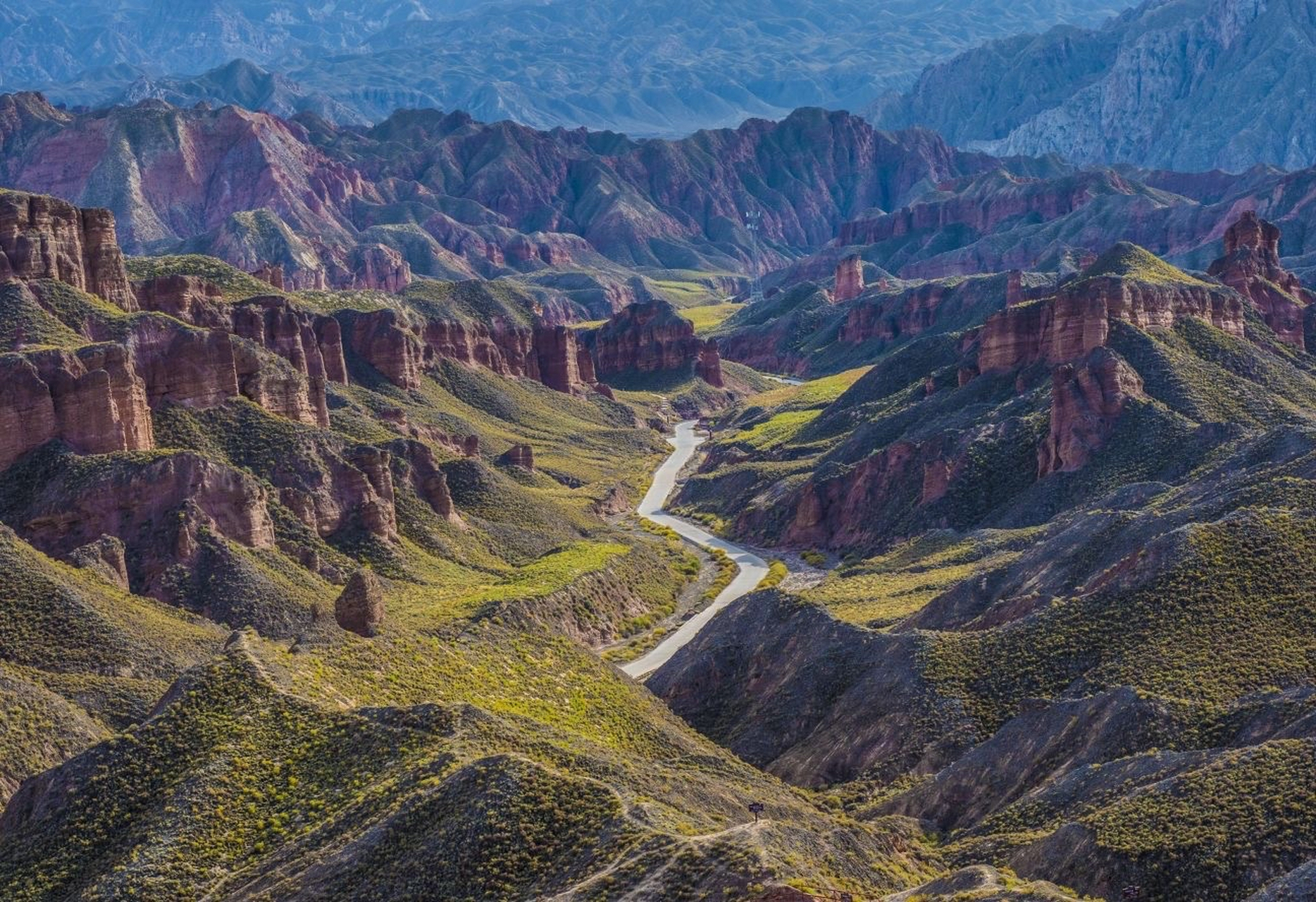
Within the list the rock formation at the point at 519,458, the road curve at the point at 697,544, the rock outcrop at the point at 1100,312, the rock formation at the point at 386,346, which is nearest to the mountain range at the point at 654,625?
the rock outcrop at the point at 1100,312

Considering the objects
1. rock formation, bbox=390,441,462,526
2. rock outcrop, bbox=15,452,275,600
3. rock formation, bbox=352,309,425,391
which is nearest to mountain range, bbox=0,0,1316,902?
rock outcrop, bbox=15,452,275,600

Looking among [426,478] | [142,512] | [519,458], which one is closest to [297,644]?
[142,512]

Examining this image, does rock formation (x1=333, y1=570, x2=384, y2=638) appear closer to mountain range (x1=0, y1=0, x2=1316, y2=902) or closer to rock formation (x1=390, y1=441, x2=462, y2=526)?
mountain range (x1=0, y1=0, x2=1316, y2=902)

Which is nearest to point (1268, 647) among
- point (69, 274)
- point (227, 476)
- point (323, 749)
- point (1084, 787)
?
point (1084, 787)

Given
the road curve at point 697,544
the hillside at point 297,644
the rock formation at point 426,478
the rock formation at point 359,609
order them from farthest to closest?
the rock formation at point 426,478 < the road curve at point 697,544 < the rock formation at point 359,609 < the hillside at point 297,644

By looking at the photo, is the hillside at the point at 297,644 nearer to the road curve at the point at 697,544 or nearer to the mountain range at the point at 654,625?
the mountain range at the point at 654,625

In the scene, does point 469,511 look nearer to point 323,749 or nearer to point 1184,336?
point 1184,336
